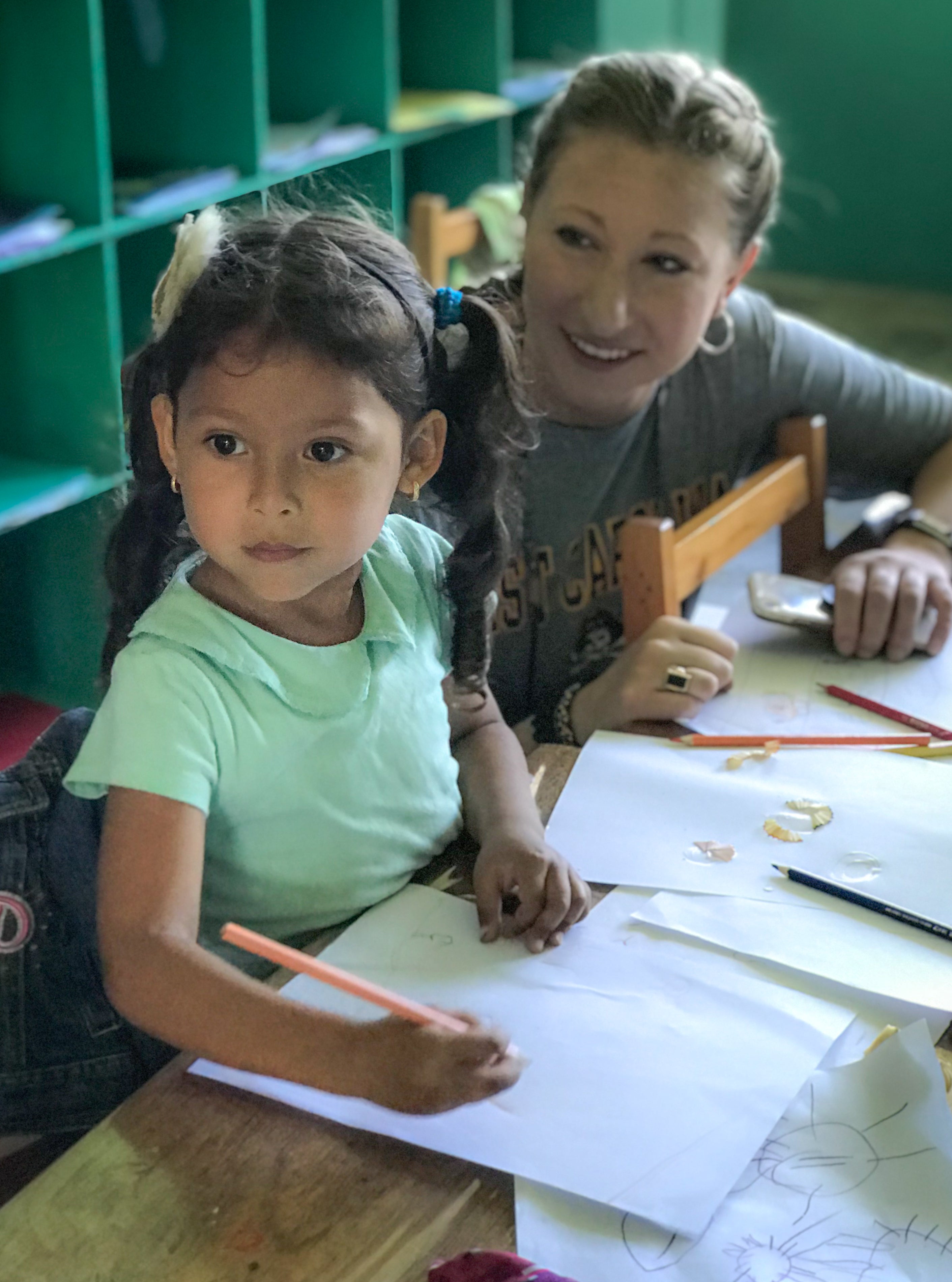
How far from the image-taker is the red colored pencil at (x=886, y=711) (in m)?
1.12

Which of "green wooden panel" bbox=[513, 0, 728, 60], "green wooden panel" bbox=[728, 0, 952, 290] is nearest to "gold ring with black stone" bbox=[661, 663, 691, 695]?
"green wooden panel" bbox=[513, 0, 728, 60]

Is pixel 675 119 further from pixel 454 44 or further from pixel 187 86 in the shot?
pixel 454 44

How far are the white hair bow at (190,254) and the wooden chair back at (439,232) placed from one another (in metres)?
1.13

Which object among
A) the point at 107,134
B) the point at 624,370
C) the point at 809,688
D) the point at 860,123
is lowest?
the point at 809,688

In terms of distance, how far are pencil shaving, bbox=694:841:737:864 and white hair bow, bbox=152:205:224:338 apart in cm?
49

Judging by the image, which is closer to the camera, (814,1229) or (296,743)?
(814,1229)

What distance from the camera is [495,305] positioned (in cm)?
86

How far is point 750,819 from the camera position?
3.23 feet

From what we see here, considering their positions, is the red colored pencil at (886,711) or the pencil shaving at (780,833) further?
the red colored pencil at (886,711)

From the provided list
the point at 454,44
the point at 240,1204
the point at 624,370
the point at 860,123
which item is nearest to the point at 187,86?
the point at 454,44

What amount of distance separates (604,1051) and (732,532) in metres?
0.72

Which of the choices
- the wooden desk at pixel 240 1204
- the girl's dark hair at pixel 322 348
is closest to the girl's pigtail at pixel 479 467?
the girl's dark hair at pixel 322 348

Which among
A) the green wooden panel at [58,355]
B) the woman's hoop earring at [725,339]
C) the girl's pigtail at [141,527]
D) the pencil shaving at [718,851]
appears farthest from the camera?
the green wooden panel at [58,355]

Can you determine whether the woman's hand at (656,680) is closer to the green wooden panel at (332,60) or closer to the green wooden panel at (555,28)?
the green wooden panel at (332,60)
